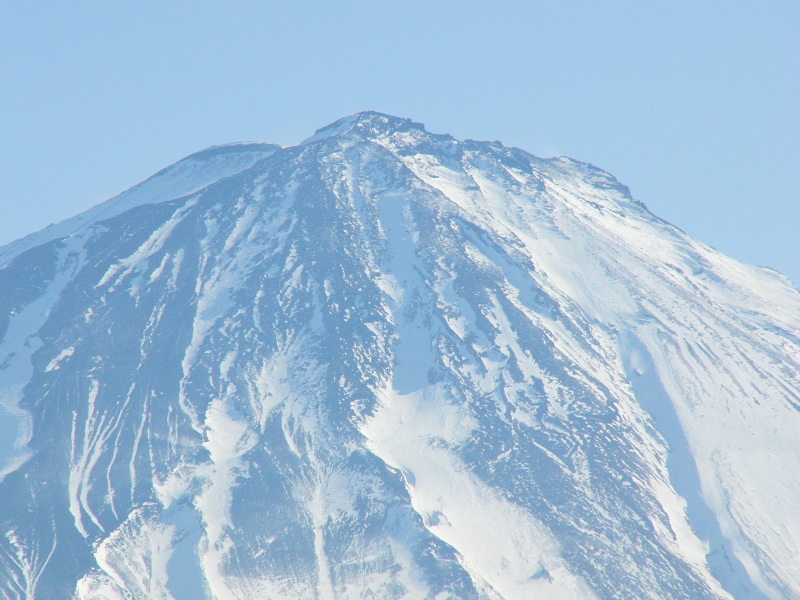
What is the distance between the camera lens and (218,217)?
562 feet

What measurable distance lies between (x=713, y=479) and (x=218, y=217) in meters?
89.9

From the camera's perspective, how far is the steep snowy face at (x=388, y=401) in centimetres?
10550

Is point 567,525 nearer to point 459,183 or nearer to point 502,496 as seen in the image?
point 502,496

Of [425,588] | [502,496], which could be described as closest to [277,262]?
[502,496]

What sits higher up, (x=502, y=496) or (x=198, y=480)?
(x=198, y=480)

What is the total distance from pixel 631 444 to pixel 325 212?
219 ft

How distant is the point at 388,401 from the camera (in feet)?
425

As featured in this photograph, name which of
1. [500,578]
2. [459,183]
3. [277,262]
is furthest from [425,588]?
[459,183]

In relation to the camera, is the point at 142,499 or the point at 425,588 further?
the point at 142,499

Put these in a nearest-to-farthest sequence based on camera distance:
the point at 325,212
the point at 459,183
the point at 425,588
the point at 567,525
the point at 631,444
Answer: the point at 425,588
the point at 567,525
the point at 631,444
the point at 325,212
the point at 459,183

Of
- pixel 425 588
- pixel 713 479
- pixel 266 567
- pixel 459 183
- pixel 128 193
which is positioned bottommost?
pixel 713 479

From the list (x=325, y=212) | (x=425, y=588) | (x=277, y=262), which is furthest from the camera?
(x=325, y=212)

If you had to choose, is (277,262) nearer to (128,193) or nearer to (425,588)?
(128,193)

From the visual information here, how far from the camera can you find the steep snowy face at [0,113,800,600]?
105500 millimetres
